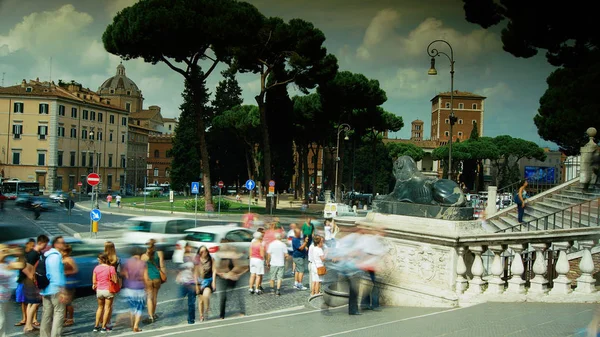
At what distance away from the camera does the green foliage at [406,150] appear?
78.1 meters

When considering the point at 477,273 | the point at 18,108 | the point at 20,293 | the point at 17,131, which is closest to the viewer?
the point at 477,273

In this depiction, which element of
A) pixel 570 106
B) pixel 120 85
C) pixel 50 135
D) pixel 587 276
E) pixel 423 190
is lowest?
pixel 587 276

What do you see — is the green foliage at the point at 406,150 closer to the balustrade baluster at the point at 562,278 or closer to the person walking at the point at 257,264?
the person walking at the point at 257,264

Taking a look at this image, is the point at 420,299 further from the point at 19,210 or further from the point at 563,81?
the point at 19,210

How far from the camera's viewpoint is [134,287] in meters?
7.53

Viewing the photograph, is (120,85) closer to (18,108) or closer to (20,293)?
(18,108)

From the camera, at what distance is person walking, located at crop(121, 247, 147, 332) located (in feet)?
24.5

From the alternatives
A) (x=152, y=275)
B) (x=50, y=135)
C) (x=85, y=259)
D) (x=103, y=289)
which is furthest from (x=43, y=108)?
(x=103, y=289)

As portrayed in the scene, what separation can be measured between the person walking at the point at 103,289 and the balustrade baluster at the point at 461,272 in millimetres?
4493

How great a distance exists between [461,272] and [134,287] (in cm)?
427

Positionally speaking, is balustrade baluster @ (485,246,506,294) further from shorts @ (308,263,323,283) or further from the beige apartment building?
the beige apartment building

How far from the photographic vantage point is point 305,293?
10.6m

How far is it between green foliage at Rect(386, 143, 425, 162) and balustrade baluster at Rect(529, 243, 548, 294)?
7172 cm

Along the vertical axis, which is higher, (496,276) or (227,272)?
(496,276)
